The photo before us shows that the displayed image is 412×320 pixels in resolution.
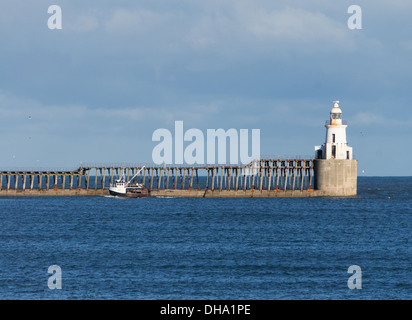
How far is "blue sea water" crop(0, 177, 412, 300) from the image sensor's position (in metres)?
42.4

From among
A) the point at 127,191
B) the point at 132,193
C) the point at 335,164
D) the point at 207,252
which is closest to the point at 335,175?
the point at 335,164

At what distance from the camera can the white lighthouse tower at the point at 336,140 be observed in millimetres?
112438

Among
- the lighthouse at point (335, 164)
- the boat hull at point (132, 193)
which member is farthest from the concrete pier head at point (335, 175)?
the boat hull at point (132, 193)

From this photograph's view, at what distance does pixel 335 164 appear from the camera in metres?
110

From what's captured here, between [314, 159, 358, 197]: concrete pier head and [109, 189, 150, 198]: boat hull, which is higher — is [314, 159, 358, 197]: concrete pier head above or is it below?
above

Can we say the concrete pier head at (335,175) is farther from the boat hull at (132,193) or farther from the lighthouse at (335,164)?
the boat hull at (132,193)

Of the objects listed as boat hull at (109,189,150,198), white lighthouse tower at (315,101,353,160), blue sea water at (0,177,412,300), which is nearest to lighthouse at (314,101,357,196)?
white lighthouse tower at (315,101,353,160)

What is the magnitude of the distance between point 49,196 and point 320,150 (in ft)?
173

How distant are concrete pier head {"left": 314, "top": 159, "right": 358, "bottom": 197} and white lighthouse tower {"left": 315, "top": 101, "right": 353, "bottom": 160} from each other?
2.29 metres

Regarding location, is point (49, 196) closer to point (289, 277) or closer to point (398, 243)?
point (398, 243)

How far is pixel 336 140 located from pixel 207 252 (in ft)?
199

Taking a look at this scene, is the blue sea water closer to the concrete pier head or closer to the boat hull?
the concrete pier head

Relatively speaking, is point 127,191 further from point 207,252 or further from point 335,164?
point 207,252

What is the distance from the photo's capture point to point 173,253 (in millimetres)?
56250
